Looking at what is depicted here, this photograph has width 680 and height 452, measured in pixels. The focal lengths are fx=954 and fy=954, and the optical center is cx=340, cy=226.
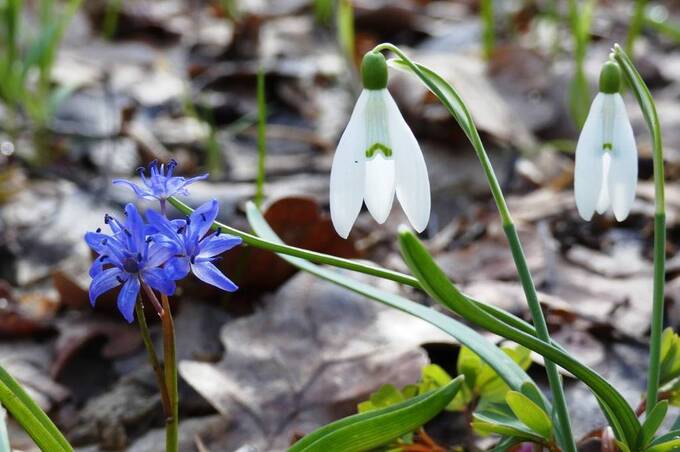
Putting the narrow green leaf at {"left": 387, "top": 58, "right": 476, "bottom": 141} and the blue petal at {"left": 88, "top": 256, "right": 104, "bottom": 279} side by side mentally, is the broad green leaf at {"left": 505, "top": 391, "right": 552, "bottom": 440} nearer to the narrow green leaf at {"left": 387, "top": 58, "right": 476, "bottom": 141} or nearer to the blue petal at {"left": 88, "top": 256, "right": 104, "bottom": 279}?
the narrow green leaf at {"left": 387, "top": 58, "right": 476, "bottom": 141}

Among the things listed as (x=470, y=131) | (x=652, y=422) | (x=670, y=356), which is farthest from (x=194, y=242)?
(x=670, y=356)

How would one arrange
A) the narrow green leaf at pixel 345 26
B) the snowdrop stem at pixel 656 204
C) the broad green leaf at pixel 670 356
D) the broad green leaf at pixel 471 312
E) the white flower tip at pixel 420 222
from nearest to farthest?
1. the broad green leaf at pixel 471 312
2. the white flower tip at pixel 420 222
3. the snowdrop stem at pixel 656 204
4. the broad green leaf at pixel 670 356
5. the narrow green leaf at pixel 345 26

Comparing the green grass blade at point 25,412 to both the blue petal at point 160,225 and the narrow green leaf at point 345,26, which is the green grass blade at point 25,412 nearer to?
the blue petal at point 160,225

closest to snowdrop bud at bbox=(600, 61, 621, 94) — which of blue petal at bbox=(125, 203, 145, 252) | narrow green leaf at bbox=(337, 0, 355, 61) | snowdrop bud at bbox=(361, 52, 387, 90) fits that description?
snowdrop bud at bbox=(361, 52, 387, 90)

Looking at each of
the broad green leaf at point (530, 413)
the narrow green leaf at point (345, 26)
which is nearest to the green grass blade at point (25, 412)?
the broad green leaf at point (530, 413)

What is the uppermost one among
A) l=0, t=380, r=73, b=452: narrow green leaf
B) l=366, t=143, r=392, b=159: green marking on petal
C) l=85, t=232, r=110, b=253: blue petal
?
l=366, t=143, r=392, b=159: green marking on petal
